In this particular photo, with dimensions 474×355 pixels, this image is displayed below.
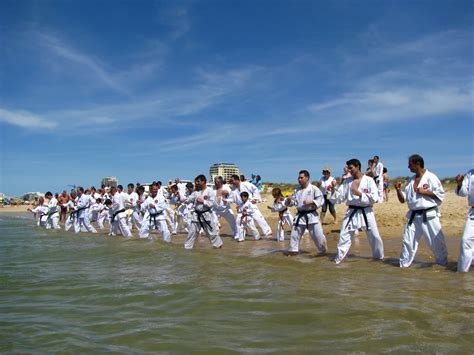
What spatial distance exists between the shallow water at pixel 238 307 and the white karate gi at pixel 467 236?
28 centimetres

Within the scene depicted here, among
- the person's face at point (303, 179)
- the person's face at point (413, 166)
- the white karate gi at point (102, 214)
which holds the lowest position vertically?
the white karate gi at point (102, 214)

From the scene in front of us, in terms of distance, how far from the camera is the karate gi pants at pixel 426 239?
707 centimetres

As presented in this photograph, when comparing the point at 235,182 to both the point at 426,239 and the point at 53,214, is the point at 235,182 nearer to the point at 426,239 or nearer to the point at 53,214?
the point at 426,239

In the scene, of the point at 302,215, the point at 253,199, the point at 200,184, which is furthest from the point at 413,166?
the point at 253,199

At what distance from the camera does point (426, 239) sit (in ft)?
23.6

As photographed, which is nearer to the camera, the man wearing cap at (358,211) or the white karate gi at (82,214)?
the man wearing cap at (358,211)

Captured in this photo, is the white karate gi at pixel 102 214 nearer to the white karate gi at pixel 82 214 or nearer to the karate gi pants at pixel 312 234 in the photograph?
the white karate gi at pixel 82 214

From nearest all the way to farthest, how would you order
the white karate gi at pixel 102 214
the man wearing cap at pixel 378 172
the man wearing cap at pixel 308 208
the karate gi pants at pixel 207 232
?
the man wearing cap at pixel 308 208 < the karate gi pants at pixel 207 232 < the man wearing cap at pixel 378 172 < the white karate gi at pixel 102 214

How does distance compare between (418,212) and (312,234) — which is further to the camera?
(312,234)

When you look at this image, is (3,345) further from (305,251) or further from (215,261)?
(305,251)

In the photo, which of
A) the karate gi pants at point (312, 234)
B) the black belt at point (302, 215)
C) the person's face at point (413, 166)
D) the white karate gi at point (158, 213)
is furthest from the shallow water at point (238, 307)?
the white karate gi at point (158, 213)

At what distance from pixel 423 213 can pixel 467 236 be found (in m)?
0.81

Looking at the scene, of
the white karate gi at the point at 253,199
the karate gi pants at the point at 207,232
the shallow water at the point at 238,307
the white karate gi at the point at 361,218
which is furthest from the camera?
the white karate gi at the point at 253,199

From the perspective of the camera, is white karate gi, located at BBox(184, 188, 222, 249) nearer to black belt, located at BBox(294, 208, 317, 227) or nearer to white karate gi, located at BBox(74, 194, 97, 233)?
black belt, located at BBox(294, 208, 317, 227)
